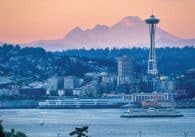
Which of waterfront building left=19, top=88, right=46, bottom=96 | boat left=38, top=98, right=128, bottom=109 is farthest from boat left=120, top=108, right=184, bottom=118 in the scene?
waterfront building left=19, top=88, right=46, bottom=96

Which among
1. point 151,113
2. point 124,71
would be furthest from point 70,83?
point 151,113

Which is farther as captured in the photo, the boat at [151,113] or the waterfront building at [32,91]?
the waterfront building at [32,91]

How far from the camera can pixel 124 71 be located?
4328 inches

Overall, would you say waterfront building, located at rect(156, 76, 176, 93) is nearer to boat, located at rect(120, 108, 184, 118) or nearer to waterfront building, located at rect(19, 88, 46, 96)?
waterfront building, located at rect(19, 88, 46, 96)

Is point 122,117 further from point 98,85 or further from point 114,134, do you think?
point 98,85

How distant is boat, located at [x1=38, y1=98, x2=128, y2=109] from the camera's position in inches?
3460

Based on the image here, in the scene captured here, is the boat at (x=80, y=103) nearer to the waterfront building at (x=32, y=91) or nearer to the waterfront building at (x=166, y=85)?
the waterfront building at (x=32, y=91)

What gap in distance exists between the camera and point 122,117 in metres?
66.7

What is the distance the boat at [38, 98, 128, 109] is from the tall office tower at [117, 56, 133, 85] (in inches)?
585

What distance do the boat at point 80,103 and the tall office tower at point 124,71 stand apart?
48.7 ft

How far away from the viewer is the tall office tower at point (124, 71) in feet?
346

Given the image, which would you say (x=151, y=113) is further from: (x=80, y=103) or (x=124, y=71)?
(x=124, y=71)

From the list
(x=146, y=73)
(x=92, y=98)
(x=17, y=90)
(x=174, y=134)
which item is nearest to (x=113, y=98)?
(x=92, y=98)

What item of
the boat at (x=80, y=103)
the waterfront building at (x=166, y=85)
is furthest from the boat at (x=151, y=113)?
the waterfront building at (x=166, y=85)
